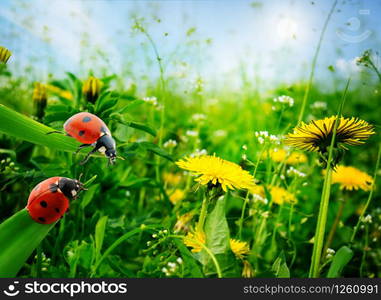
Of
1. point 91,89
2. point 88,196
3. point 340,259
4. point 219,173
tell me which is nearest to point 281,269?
point 340,259

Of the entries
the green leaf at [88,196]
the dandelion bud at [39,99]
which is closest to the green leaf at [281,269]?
the green leaf at [88,196]

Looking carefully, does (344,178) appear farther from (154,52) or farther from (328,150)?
(154,52)

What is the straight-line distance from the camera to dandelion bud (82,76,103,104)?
1.04 meters

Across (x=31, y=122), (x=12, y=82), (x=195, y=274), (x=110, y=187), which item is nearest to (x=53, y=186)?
(x=31, y=122)

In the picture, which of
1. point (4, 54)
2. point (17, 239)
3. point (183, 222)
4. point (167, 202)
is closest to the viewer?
point (17, 239)

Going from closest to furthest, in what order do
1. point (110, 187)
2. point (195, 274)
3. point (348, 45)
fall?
1. point (195, 274)
2. point (348, 45)
3. point (110, 187)

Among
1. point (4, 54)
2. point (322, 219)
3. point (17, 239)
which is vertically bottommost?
point (17, 239)

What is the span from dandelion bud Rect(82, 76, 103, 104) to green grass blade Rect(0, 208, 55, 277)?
0.49m

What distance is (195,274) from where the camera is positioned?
2.38ft

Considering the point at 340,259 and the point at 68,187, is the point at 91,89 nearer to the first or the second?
the point at 68,187

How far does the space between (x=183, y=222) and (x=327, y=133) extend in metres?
0.39

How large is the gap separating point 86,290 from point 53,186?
0.19 m

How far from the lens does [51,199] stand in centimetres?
65

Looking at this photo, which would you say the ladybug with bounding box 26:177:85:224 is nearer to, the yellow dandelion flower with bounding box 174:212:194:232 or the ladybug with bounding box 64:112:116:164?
the ladybug with bounding box 64:112:116:164
